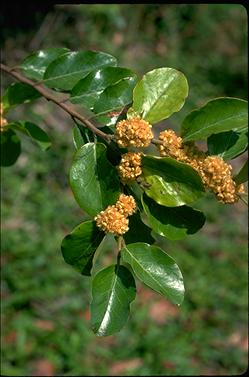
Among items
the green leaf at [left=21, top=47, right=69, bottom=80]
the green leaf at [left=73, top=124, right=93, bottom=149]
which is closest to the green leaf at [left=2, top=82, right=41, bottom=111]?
the green leaf at [left=21, top=47, right=69, bottom=80]

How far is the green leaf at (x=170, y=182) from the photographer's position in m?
1.15

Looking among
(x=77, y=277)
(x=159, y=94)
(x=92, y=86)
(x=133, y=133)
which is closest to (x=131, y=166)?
(x=133, y=133)

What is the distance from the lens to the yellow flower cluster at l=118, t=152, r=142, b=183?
1.18m

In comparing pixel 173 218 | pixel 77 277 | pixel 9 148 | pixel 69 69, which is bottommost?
pixel 77 277

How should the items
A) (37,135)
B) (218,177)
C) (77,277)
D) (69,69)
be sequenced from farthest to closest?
1. (77,277)
2. (37,135)
3. (69,69)
4. (218,177)

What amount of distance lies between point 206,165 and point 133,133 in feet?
0.48

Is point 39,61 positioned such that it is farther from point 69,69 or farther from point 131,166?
point 131,166

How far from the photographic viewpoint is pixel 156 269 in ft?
3.93

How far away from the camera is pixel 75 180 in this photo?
1.23m

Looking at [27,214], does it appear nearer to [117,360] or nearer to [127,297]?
[117,360]

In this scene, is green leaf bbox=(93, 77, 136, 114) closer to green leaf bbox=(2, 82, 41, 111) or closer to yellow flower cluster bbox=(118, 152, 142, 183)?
yellow flower cluster bbox=(118, 152, 142, 183)

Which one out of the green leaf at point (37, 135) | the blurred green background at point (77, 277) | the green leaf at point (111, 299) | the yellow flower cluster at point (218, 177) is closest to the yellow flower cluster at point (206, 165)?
the yellow flower cluster at point (218, 177)

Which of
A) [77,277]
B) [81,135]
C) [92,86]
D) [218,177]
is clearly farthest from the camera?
[77,277]

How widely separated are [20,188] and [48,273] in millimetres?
554
